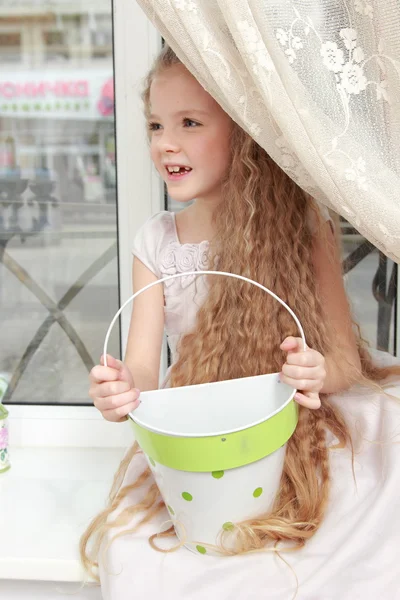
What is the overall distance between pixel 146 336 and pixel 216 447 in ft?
1.37

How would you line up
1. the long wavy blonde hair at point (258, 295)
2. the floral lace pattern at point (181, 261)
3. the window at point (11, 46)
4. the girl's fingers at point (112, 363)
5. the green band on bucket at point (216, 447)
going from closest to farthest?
the green band on bucket at point (216, 447)
the girl's fingers at point (112, 363)
the long wavy blonde hair at point (258, 295)
the floral lace pattern at point (181, 261)
the window at point (11, 46)

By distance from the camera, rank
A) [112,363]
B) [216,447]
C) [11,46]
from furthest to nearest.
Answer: [11,46]
[112,363]
[216,447]

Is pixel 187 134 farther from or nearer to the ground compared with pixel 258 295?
farther from the ground

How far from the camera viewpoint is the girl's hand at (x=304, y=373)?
2.85 feet

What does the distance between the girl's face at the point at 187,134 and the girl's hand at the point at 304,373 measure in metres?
0.36

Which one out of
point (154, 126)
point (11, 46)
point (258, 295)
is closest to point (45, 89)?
point (11, 46)

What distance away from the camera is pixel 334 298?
3.74 feet

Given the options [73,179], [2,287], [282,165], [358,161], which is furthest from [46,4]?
[358,161]

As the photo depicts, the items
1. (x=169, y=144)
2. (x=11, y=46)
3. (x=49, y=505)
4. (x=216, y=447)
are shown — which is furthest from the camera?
(x=11, y=46)

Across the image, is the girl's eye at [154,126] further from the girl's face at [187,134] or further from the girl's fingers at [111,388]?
the girl's fingers at [111,388]

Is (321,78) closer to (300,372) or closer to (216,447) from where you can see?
(300,372)

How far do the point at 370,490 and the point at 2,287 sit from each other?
0.95 metres

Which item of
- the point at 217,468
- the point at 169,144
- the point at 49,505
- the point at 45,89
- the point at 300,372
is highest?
the point at 45,89

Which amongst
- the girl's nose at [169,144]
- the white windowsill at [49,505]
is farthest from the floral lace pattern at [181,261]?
the white windowsill at [49,505]
